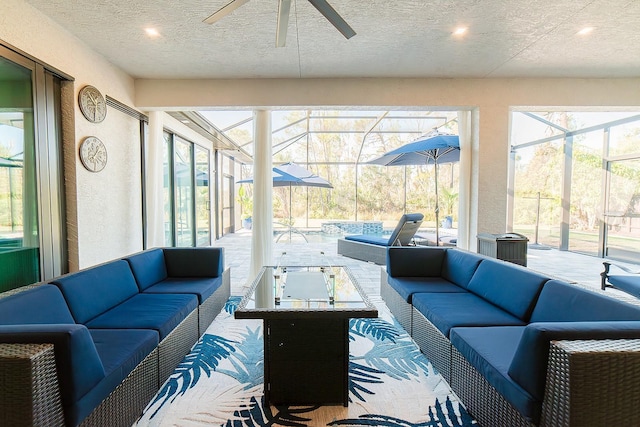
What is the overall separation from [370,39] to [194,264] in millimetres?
3039

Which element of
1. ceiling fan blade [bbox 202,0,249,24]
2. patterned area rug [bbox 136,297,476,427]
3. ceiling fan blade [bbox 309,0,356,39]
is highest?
ceiling fan blade [bbox 202,0,249,24]

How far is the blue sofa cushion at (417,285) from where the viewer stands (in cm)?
280

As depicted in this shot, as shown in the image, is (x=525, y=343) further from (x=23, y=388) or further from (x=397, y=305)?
(x=23, y=388)

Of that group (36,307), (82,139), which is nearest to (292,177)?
(82,139)

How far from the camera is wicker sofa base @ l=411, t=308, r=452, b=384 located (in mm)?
2020

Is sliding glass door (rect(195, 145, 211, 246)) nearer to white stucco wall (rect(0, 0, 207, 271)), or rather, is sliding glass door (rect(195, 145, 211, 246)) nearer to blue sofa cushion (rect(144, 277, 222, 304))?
white stucco wall (rect(0, 0, 207, 271))

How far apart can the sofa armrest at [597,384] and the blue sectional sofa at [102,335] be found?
1.88 m

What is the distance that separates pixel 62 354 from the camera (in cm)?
124

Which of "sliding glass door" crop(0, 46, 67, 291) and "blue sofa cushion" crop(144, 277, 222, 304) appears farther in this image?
"blue sofa cushion" crop(144, 277, 222, 304)

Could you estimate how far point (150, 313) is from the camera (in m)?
2.18

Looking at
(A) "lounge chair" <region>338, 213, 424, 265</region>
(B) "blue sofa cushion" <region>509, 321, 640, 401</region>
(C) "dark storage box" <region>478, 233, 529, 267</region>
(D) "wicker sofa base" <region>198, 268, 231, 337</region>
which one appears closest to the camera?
(B) "blue sofa cushion" <region>509, 321, 640, 401</region>

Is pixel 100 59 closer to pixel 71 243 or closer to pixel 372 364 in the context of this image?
pixel 71 243

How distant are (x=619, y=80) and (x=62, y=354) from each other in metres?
6.52

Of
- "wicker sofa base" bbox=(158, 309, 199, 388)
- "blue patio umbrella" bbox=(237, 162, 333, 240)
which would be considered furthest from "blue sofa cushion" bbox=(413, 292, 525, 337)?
"blue patio umbrella" bbox=(237, 162, 333, 240)
